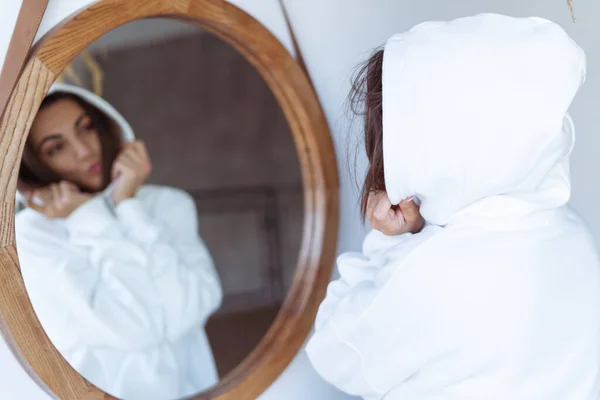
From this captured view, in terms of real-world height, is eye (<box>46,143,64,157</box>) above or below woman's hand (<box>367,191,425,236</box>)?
above

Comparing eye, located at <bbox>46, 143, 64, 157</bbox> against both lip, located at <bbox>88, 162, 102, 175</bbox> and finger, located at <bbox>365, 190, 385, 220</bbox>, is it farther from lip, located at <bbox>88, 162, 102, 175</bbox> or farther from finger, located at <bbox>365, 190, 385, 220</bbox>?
finger, located at <bbox>365, 190, 385, 220</bbox>

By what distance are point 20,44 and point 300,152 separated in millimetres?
480

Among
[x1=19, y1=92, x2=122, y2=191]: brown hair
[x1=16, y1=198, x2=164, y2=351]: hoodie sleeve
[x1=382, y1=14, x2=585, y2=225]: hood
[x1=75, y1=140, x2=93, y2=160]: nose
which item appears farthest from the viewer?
[x1=75, y1=140, x2=93, y2=160]: nose

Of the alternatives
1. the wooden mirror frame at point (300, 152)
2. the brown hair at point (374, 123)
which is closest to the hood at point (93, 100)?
the wooden mirror frame at point (300, 152)

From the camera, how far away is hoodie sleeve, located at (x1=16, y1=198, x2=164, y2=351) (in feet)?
3.00

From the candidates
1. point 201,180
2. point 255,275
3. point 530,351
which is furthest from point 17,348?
point 201,180

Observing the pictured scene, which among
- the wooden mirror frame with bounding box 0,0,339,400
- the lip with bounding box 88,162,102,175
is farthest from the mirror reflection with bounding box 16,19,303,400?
the wooden mirror frame with bounding box 0,0,339,400

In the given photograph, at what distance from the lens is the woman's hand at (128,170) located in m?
1.20

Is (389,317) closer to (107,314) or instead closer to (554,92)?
(554,92)

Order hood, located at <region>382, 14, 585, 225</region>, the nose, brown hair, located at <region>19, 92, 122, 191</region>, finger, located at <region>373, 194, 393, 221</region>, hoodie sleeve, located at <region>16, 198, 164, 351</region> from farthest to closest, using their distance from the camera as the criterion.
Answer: the nose
brown hair, located at <region>19, 92, 122, 191</region>
hoodie sleeve, located at <region>16, 198, 164, 351</region>
finger, located at <region>373, 194, 393, 221</region>
hood, located at <region>382, 14, 585, 225</region>

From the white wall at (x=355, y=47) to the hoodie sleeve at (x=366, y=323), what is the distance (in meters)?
0.21

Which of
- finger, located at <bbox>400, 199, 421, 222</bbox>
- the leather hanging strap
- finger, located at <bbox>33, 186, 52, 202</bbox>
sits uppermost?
the leather hanging strap

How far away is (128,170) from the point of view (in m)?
1.21

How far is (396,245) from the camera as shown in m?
0.80
